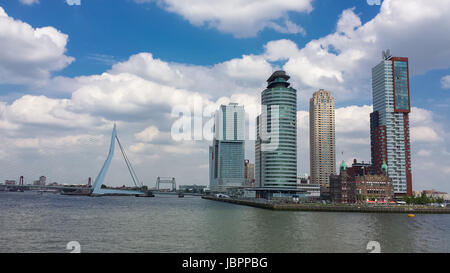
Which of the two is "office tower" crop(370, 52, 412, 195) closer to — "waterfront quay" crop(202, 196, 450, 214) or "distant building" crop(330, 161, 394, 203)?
"distant building" crop(330, 161, 394, 203)

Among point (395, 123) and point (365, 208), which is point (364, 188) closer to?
point (365, 208)

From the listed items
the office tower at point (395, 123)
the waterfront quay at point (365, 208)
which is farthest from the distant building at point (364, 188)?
the office tower at point (395, 123)

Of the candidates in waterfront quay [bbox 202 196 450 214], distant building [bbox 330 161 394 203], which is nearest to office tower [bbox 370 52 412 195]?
distant building [bbox 330 161 394 203]

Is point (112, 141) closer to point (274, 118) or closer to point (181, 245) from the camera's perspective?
point (274, 118)

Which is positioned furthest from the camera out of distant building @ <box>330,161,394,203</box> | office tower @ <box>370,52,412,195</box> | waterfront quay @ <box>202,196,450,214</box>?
office tower @ <box>370,52,412,195</box>

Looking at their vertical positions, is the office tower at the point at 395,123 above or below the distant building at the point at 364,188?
above

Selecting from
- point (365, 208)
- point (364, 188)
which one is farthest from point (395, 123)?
point (365, 208)

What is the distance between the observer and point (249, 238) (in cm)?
4872

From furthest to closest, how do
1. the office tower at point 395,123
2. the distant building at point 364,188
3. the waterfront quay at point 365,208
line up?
the office tower at point 395,123 → the distant building at point 364,188 → the waterfront quay at point 365,208

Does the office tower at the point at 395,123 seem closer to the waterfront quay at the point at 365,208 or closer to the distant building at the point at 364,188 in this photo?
the distant building at the point at 364,188
